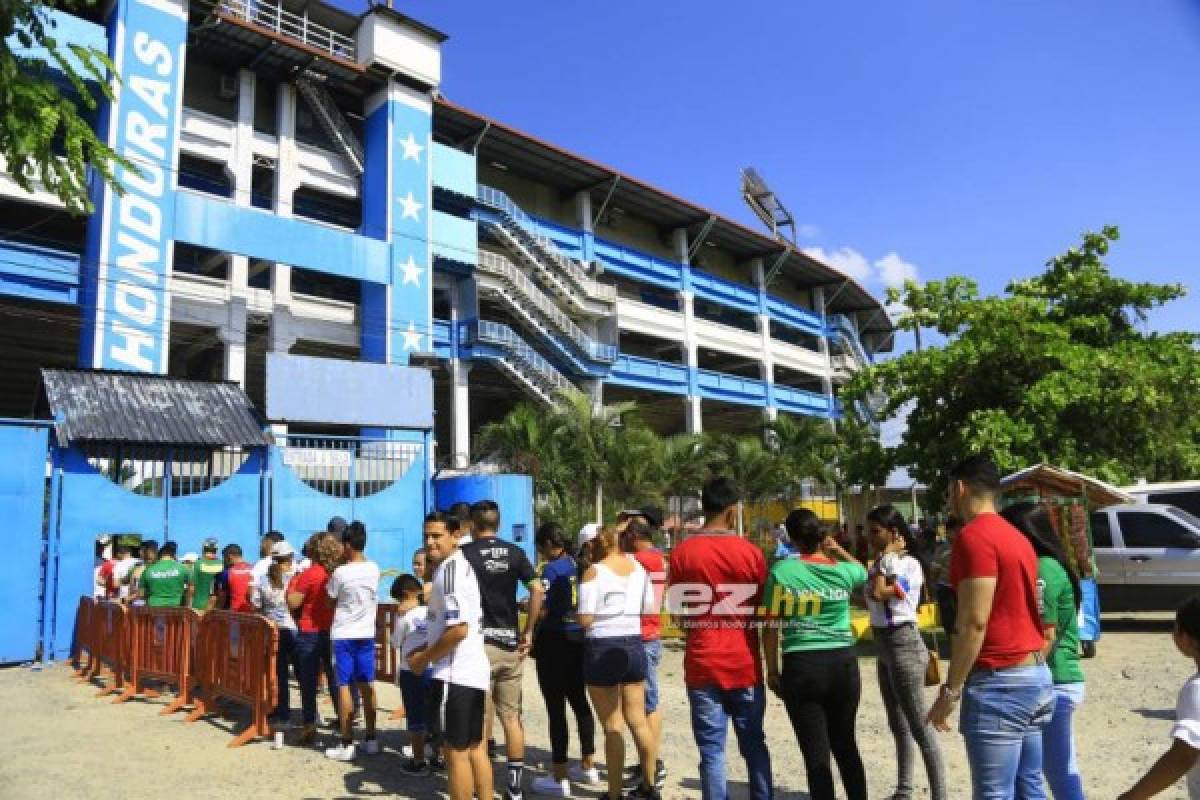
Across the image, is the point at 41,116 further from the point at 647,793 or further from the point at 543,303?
the point at 543,303

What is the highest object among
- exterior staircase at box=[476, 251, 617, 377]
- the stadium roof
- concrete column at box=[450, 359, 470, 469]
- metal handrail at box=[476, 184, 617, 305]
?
the stadium roof

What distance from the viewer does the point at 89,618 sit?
1099 cm

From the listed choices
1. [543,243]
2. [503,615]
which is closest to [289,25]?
[543,243]

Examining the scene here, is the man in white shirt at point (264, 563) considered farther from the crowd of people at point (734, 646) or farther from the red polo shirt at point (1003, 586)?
the red polo shirt at point (1003, 586)

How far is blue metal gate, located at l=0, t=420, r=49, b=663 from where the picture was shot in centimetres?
1152

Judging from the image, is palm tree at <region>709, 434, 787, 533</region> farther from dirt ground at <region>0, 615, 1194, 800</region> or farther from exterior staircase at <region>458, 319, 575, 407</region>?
dirt ground at <region>0, 615, 1194, 800</region>

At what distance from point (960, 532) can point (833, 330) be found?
148 ft

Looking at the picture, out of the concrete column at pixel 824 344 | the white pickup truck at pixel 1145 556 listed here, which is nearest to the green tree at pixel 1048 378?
the white pickup truck at pixel 1145 556

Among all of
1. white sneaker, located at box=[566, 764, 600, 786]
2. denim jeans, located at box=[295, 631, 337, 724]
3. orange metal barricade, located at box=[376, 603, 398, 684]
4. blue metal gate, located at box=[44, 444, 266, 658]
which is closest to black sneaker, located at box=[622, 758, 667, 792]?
white sneaker, located at box=[566, 764, 600, 786]

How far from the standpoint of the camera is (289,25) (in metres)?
25.4

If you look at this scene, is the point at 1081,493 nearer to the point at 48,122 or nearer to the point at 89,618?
the point at 48,122

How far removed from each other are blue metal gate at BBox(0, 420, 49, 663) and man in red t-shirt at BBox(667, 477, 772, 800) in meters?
11.1

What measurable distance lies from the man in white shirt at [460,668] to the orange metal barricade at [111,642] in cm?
659

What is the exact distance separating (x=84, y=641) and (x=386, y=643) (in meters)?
5.27
